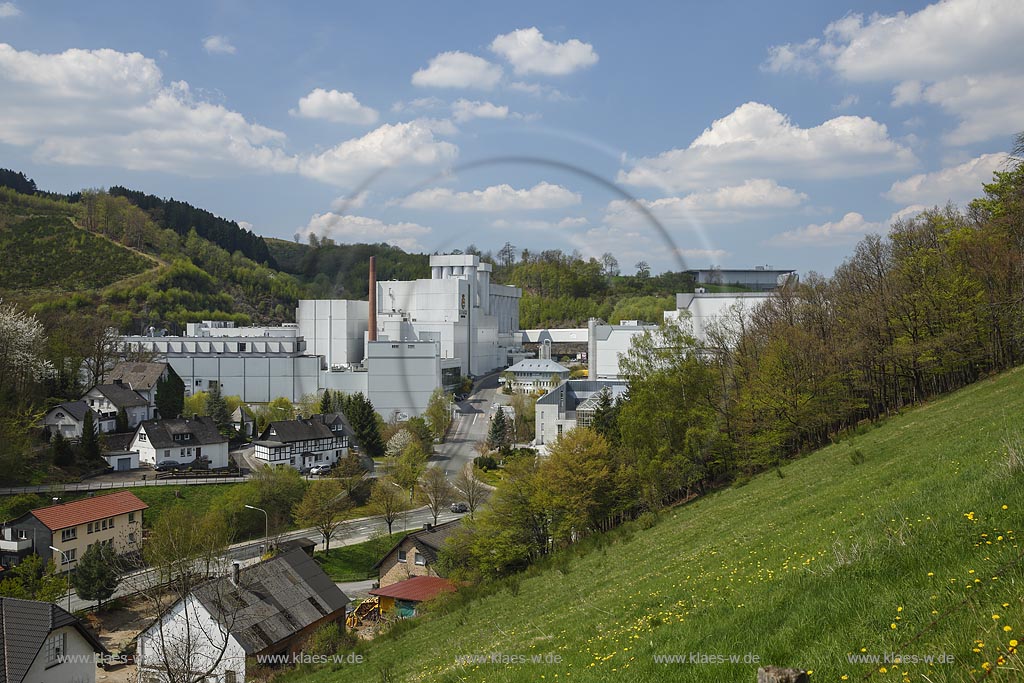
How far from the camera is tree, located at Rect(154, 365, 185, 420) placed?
164 feet

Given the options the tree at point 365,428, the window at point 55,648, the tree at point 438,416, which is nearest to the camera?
the window at point 55,648

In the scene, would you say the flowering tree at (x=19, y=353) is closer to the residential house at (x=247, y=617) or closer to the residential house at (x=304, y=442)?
the residential house at (x=304, y=442)

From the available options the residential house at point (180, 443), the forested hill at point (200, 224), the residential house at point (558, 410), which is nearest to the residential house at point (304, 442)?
the residential house at point (180, 443)

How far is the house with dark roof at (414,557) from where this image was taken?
90.7 feet

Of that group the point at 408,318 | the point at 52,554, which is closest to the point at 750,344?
the point at 52,554

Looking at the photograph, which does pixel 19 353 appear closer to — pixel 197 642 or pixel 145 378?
pixel 145 378

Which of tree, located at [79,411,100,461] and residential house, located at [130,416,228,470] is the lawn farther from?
tree, located at [79,411,100,461]

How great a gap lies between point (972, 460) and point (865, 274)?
26749 mm

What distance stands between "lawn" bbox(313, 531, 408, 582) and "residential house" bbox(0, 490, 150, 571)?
8.43 meters

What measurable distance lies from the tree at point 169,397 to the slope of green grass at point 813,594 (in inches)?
1617

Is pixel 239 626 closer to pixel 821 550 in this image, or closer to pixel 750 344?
pixel 821 550

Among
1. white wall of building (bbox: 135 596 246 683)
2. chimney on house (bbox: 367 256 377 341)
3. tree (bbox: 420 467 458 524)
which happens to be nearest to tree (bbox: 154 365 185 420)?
chimney on house (bbox: 367 256 377 341)

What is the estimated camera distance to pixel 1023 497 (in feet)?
18.7

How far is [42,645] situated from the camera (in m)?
17.0
